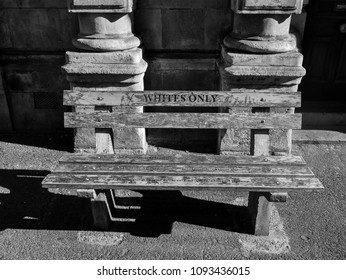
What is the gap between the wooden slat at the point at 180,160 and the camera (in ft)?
11.6

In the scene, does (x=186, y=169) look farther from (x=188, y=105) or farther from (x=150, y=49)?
(x=150, y=49)

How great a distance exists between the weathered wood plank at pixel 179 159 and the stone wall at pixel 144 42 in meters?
1.73

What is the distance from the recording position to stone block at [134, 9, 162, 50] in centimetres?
480

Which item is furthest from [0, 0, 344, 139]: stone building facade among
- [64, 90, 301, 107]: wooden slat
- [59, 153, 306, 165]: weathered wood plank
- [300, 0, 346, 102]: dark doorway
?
[59, 153, 306, 165]: weathered wood plank

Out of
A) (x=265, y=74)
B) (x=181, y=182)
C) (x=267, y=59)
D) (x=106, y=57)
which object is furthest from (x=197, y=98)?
(x=106, y=57)

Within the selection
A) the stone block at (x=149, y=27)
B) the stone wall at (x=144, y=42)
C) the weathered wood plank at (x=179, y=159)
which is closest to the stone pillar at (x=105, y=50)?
the stone block at (x=149, y=27)

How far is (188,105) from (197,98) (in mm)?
108

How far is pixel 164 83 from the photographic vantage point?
5121 mm

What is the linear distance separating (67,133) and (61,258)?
2554 millimetres

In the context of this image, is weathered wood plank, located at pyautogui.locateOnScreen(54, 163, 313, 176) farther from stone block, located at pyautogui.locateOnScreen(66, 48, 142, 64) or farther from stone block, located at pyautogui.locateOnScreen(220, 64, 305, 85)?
stone block, located at pyautogui.locateOnScreen(66, 48, 142, 64)

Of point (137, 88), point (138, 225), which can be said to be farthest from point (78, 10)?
point (138, 225)

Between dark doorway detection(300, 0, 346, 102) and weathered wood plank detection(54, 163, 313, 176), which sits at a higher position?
dark doorway detection(300, 0, 346, 102)

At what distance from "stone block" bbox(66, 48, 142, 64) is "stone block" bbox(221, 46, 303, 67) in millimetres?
1124

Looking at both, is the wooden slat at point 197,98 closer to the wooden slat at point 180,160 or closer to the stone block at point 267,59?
the wooden slat at point 180,160
